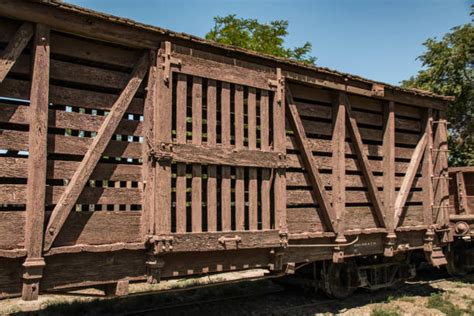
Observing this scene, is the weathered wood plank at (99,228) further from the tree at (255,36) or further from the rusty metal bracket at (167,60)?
the tree at (255,36)

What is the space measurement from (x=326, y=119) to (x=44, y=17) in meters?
5.03

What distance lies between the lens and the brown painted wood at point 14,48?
15.8ft

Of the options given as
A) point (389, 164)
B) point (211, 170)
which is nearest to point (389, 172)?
point (389, 164)

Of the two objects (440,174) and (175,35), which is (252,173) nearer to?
(175,35)

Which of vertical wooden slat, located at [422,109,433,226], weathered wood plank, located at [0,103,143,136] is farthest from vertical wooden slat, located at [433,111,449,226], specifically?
weathered wood plank, located at [0,103,143,136]

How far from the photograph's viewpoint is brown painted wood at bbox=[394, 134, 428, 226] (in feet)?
29.2

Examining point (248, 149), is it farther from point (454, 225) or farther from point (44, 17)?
point (454, 225)

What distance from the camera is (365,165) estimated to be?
843 cm

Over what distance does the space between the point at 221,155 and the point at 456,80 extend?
49.6 ft

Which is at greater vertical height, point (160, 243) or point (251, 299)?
point (160, 243)

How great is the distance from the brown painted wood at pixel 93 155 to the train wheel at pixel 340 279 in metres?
5.06

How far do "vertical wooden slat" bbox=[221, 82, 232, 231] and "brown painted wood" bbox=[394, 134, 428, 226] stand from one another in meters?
4.16

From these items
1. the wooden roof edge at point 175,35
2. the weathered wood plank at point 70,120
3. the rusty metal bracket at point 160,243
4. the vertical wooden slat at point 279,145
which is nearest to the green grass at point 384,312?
the vertical wooden slat at point 279,145

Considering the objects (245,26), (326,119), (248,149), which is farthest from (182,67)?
(245,26)
